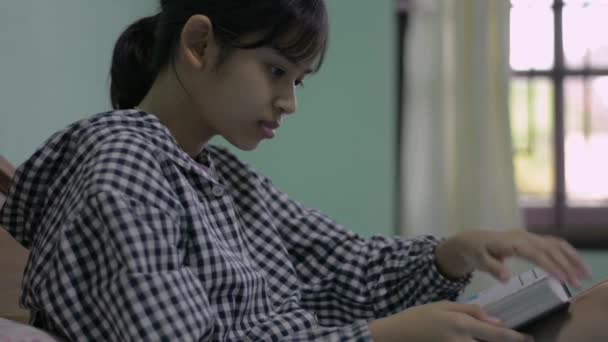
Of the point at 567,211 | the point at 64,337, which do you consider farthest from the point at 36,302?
the point at 567,211

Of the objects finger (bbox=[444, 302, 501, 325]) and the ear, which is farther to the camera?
the ear

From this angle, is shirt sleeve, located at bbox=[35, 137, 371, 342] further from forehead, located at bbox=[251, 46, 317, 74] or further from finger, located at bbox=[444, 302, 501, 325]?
forehead, located at bbox=[251, 46, 317, 74]

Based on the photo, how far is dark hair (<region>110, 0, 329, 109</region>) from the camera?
99cm

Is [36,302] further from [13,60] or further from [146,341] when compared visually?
[13,60]

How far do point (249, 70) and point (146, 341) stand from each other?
393 millimetres

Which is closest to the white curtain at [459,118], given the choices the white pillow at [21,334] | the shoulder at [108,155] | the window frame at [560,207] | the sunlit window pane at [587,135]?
the window frame at [560,207]

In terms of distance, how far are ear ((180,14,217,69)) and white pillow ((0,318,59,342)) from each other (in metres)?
0.39

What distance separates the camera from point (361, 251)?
117cm

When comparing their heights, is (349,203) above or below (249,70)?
below

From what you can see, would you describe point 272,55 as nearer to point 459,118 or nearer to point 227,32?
point 227,32

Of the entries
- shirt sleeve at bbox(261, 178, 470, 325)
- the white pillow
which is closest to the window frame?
shirt sleeve at bbox(261, 178, 470, 325)

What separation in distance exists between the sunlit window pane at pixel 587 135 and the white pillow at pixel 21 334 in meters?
2.48

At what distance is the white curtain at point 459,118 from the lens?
2.67 metres

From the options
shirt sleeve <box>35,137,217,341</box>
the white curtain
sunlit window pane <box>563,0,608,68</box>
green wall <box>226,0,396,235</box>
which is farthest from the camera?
sunlit window pane <box>563,0,608,68</box>
